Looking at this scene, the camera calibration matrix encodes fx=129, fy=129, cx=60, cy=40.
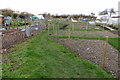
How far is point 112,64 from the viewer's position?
6676mm

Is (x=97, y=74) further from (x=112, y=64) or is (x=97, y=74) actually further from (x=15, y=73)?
(x=15, y=73)

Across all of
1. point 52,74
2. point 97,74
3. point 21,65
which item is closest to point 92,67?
point 97,74

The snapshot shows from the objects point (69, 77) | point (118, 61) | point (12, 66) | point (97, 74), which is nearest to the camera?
point (69, 77)

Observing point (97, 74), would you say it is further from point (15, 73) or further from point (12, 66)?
point (12, 66)

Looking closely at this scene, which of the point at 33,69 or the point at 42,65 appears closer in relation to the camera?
the point at 33,69

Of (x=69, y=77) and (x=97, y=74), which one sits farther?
(x=97, y=74)

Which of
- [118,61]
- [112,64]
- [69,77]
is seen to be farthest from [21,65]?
[118,61]

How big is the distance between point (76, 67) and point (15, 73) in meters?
2.68

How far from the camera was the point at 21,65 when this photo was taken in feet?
19.2

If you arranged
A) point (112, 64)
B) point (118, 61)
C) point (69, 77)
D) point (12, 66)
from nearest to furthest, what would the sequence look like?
1. point (69, 77)
2. point (12, 66)
3. point (112, 64)
4. point (118, 61)

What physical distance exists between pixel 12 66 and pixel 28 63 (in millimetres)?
707

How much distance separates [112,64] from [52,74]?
11.2 ft

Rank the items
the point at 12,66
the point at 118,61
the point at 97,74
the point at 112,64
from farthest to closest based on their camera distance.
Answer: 1. the point at 118,61
2. the point at 112,64
3. the point at 12,66
4. the point at 97,74

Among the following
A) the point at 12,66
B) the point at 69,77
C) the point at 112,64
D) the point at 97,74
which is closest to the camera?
the point at 69,77
